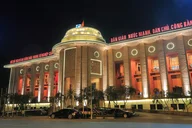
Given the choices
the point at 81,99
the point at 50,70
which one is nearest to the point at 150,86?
the point at 81,99

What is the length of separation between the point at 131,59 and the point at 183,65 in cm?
1283

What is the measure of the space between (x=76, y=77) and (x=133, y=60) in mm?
15818

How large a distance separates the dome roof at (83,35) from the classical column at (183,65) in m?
19.3

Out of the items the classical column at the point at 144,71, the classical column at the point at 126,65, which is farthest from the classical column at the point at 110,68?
the classical column at the point at 144,71

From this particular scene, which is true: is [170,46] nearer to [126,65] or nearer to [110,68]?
[126,65]

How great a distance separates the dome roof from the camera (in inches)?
1980

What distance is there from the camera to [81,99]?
41469 mm

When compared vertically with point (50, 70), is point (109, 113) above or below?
below

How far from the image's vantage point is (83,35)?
166 feet

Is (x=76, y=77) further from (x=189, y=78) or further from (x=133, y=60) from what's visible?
(x=189, y=78)

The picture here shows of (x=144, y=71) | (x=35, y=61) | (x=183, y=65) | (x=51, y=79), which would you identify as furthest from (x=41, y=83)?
(x=183, y=65)

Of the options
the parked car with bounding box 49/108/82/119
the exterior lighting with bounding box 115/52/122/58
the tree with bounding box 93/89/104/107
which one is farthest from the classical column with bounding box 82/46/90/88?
the parked car with bounding box 49/108/82/119

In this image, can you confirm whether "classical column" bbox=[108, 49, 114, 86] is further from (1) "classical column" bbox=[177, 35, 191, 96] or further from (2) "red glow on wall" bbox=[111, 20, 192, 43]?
(1) "classical column" bbox=[177, 35, 191, 96]

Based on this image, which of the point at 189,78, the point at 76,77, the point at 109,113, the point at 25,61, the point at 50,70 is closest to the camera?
the point at 109,113
